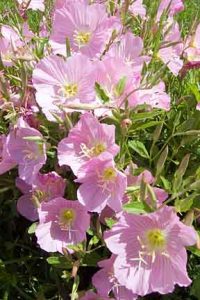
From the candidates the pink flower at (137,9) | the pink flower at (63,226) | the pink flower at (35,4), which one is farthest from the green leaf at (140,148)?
the pink flower at (35,4)

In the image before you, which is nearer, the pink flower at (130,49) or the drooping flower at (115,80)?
the drooping flower at (115,80)

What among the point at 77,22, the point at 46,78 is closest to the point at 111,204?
the point at 46,78

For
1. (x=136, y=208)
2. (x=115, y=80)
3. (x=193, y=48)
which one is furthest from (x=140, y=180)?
(x=193, y=48)

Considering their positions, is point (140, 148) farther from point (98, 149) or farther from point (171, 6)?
point (171, 6)

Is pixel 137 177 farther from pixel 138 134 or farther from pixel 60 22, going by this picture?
pixel 60 22

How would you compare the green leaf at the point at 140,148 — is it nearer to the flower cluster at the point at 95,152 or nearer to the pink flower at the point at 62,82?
the flower cluster at the point at 95,152

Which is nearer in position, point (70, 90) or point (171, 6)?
point (70, 90)
